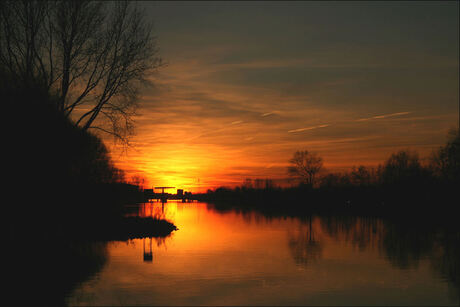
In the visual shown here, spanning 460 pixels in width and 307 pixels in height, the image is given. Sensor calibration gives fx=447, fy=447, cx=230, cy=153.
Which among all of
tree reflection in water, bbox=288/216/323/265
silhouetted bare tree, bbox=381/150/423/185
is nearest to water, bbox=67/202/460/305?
tree reflection in water, bbox=288/216/323/265

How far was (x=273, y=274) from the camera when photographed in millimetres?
14102

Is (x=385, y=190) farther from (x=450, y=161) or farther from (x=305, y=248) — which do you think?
(x=305, y=248)

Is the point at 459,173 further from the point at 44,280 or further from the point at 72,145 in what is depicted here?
the point at 44,280

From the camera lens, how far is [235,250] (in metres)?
20.1

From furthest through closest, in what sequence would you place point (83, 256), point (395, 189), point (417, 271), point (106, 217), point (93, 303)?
point (395, 189), point (106, 217), point (83, 256), point (417, 271), point (93, 303)

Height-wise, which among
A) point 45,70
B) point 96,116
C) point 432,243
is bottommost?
point 432,243

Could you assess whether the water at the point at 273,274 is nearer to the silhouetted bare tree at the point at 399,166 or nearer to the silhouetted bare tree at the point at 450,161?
the silhouetted bare tree at the point at 450,161

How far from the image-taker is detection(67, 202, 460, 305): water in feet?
35.6

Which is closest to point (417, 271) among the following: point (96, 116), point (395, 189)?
point (96, 116)

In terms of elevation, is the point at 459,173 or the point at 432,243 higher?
the point at 459,173

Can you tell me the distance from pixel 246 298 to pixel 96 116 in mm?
17277

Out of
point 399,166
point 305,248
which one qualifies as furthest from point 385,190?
point 305,248

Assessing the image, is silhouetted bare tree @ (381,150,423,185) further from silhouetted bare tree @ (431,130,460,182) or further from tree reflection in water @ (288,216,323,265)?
tree reflection in water @ (288,216,323,265)

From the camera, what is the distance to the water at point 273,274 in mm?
10859
